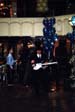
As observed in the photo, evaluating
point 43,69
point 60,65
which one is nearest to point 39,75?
point 43,69

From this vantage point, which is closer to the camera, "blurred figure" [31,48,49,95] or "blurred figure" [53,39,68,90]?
"blurred figure" [31,48,49,95]

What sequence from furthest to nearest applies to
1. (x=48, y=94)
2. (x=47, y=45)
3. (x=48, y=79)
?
(x=47, y=45)
(x=48, y=79)
(x=48, y=94)

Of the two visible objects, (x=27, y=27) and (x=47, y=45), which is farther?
(x=27, y=27)

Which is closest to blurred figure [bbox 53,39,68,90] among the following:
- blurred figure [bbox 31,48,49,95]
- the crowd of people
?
the crowd of people

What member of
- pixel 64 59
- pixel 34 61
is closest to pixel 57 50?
pixel 64 59

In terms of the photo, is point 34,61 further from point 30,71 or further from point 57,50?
point 57,50

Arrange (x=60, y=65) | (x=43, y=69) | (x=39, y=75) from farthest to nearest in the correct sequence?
(x=60, y=65) < (x=43, y=69) < (x=39, y=75)

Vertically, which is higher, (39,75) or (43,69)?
(43,69)

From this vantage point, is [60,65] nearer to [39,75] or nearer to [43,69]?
[43,69]

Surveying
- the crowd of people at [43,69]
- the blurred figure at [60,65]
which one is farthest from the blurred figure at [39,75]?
the blurred figure at [60,65]

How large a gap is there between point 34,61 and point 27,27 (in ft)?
70.0

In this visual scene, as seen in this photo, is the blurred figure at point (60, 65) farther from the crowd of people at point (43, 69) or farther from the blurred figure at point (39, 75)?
the blurred figure at point (39, 75)

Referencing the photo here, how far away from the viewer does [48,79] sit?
2147 centimetres

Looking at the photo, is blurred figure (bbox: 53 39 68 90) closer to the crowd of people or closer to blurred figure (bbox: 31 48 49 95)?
the crowd of people
